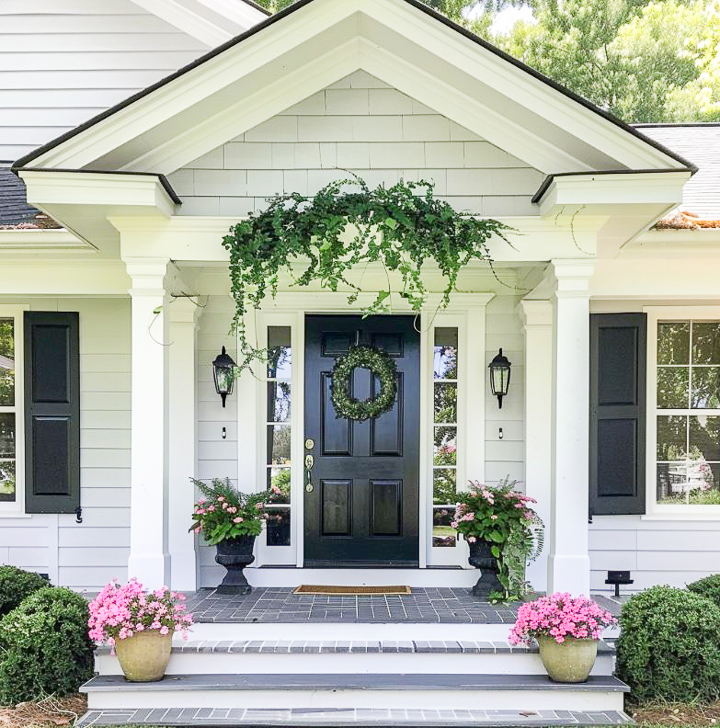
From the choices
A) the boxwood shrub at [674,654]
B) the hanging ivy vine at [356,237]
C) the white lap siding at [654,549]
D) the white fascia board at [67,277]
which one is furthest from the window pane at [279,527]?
the boxwood shrub at [674,654]

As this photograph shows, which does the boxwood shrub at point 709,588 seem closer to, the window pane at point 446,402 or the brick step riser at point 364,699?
the brick step riser at point 364,699

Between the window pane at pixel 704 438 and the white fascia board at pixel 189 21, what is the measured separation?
15.7ft

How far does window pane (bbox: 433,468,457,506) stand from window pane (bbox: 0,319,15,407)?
3283 mm

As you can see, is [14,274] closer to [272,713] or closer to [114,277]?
[114,277]

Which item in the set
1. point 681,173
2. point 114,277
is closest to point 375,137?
point 681,173

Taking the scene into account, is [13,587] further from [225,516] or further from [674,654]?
[674,654]

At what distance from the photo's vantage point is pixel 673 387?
5633 millimetres

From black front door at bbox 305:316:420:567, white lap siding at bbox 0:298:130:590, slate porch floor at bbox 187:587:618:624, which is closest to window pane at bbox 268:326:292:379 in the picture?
black front door at bbox 305:316:420:567

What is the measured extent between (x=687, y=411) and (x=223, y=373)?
11.5ft

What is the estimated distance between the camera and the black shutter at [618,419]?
5.37m

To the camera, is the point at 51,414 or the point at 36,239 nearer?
the point at 36,239

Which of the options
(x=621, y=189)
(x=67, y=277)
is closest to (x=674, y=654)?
(x=621, y=189)

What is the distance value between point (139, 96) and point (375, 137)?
1.32m

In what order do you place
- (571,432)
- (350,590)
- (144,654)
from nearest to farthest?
(144,654), (571,432), (350,590)
